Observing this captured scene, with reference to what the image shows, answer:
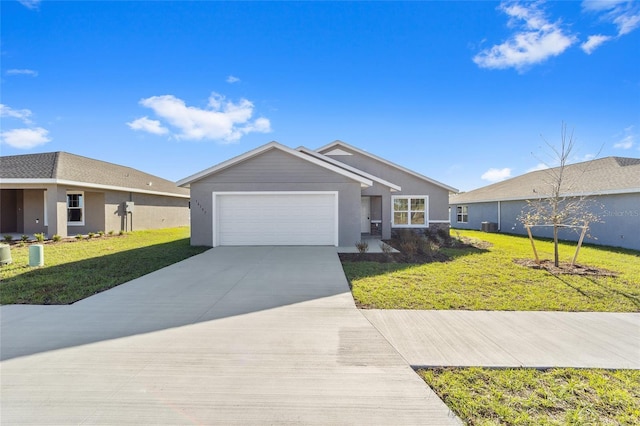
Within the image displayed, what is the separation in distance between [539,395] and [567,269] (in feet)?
23.7

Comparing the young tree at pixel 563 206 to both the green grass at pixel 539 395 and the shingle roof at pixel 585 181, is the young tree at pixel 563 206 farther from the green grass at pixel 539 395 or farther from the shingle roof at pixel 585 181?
the green grass at pixel 539 395

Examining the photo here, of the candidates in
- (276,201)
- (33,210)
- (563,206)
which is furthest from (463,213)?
(33,210)

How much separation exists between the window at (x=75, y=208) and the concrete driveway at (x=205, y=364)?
1476cm

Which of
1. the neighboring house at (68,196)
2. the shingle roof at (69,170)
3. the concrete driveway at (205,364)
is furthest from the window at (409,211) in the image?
the neighboring house at (68,196)

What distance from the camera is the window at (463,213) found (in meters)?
25.1

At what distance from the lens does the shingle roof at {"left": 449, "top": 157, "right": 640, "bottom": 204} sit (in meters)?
13.3

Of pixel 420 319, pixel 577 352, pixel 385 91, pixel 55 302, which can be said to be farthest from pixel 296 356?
pixel 385 91

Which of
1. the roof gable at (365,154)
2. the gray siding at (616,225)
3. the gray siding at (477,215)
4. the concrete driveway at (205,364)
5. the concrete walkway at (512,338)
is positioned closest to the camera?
the concrete driveway at (205,364)

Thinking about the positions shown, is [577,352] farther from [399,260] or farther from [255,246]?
[255,246]

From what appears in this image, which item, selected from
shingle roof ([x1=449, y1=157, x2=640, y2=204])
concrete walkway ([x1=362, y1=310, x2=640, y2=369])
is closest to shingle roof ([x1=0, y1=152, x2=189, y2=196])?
concrete walkway ([x1=362, y1=310, x2=640, y2=369])

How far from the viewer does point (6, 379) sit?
2.95 m

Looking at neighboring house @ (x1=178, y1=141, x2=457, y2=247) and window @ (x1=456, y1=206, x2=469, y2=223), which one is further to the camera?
window @ (x1=456, y1=206, x2=469, y2=223)

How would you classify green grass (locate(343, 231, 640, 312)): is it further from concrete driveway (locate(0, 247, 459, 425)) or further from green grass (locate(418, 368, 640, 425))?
green grass (locate(418, 368, 640, 425))

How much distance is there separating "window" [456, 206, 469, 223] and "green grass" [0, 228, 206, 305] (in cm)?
A: 2311
